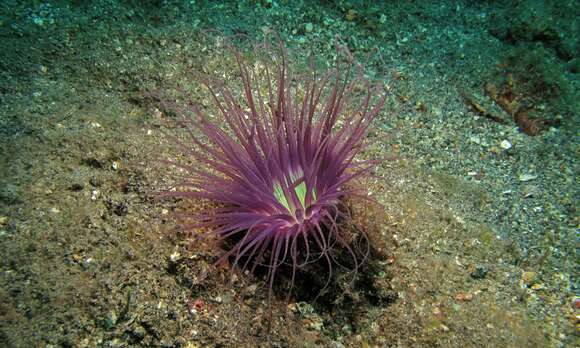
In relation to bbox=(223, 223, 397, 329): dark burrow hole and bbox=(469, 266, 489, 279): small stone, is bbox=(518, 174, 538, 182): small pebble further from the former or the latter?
bbox=(223, 223, 397, 329): dark burrow hole

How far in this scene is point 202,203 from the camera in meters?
2.87

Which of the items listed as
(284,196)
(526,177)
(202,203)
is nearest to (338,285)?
(284,196)

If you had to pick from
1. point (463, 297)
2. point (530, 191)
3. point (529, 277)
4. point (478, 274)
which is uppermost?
point (530, 191)

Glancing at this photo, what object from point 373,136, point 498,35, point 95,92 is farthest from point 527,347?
point 498,35

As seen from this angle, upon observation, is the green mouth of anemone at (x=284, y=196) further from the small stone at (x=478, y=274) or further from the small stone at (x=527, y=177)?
the small stone at (x=527, y=177)

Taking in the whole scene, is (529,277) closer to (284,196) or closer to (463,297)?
(463,297)

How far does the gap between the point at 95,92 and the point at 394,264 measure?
291 centimetres

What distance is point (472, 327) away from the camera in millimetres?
2398

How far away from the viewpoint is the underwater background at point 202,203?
91.8 inches

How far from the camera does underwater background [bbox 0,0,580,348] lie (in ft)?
7.65

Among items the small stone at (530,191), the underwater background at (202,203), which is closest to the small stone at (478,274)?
the underwater background at (202,203)

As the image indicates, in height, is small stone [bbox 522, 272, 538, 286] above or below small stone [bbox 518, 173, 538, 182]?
below

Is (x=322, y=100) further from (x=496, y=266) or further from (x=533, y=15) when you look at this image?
(x=533, y=15)

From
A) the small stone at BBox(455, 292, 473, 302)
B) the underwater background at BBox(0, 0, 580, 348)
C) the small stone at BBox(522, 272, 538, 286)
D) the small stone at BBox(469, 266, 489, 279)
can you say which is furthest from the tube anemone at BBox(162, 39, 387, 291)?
the small stone at BBox(522, 272, 538, 286)
